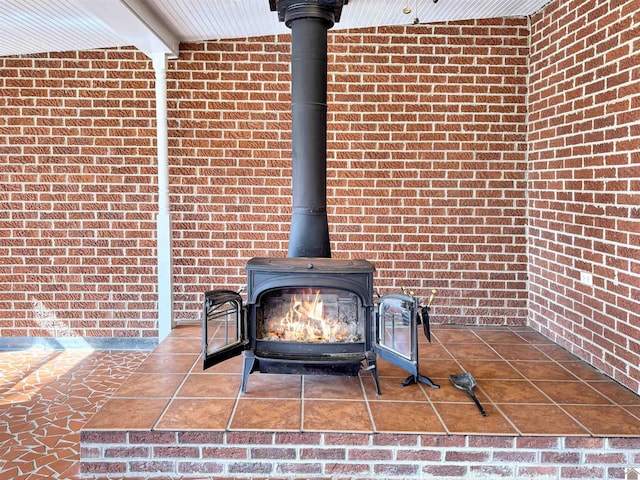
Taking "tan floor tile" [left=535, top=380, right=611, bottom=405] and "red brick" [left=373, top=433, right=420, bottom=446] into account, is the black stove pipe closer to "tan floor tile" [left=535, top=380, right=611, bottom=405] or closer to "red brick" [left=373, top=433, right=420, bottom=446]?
"red brick" [left=373, top=433, right=420, bottom=446]

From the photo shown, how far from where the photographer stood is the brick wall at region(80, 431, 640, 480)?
8.39 ft

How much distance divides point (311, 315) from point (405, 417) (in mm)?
842

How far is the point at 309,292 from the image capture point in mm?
3191

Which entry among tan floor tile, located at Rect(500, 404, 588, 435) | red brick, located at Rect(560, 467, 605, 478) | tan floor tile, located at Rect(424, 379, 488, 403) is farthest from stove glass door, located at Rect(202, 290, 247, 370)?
red brick, located at Rect(560, 467, 605, 478)

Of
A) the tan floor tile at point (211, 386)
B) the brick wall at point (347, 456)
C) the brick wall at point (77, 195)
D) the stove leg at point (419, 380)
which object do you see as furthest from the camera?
the brick wall at point (77, 195)

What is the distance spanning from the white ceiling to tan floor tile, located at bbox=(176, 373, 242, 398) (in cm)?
236

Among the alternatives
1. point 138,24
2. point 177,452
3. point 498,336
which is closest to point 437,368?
point 498,336

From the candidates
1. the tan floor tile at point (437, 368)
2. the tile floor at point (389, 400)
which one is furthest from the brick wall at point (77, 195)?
the tan floor tile at point (437, 368)

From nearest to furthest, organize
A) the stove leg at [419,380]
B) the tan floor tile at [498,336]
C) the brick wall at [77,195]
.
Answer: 1. the stove leg at [419,380]
2. the tan floor tile at [498,336]
3. the brick wall at [77,195]

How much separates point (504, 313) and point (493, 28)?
2445 mm

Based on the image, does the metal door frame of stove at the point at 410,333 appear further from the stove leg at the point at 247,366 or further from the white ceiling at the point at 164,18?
the white ceiling at the point at 164,18

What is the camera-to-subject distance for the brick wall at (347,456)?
2.56 meters

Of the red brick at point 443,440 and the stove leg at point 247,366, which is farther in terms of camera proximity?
the stove leg at point 247,366

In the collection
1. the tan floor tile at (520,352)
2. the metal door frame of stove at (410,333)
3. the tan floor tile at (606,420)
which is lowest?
the tan floor tile at (606,420)
